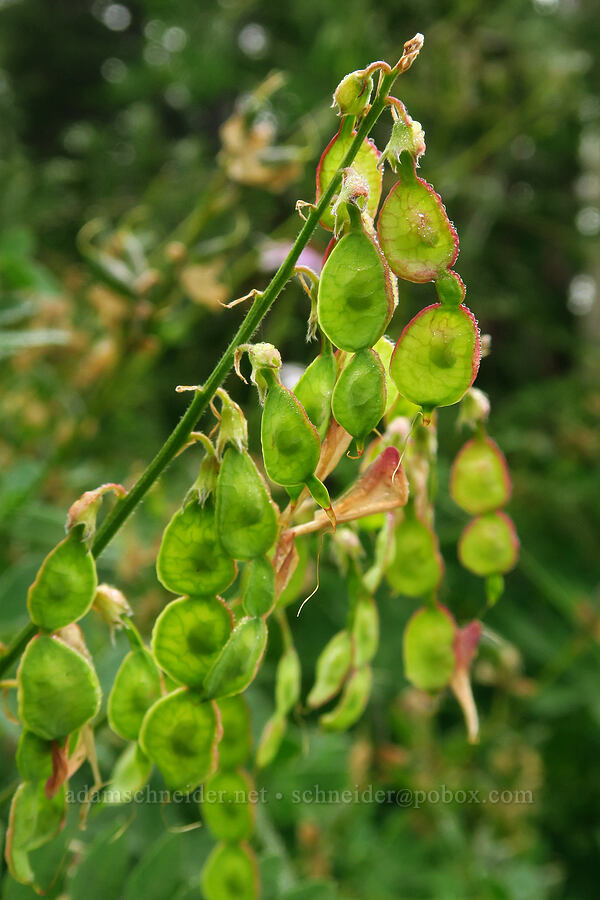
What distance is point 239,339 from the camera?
26 cm

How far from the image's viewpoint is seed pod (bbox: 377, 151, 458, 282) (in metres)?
0.26

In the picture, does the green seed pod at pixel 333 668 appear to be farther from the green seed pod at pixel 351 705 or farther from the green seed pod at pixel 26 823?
the green seed pod at pixel 26 823

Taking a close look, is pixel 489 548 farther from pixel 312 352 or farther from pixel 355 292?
pixel 312 352

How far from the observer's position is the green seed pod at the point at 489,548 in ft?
1.28

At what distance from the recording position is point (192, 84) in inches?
81.2

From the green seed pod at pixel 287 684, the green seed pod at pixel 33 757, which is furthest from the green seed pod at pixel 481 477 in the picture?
the green seed pod at pixel 33 757

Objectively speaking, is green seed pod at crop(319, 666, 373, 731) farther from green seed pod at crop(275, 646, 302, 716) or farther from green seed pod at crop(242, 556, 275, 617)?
green seed pod at crop(242, 556, 275, 617)

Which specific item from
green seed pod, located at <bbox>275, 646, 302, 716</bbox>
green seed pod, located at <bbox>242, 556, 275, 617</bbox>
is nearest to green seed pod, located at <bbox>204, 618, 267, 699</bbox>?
green seed pod, located at <bbox>242, 556, 275, 617</bbox>

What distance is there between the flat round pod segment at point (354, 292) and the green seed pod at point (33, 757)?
0.58 feet

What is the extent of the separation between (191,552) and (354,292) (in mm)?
105

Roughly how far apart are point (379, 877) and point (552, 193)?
1.75 m

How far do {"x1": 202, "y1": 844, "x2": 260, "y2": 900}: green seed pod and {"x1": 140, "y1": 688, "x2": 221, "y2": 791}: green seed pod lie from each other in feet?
0.44

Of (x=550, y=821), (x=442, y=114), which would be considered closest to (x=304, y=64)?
(x=442, y=114)

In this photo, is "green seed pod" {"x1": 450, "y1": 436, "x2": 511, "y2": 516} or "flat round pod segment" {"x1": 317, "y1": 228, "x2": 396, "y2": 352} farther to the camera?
"green seed pod" {"x1": 450, "y1": 436, "x2": 511, "y2": 516}
